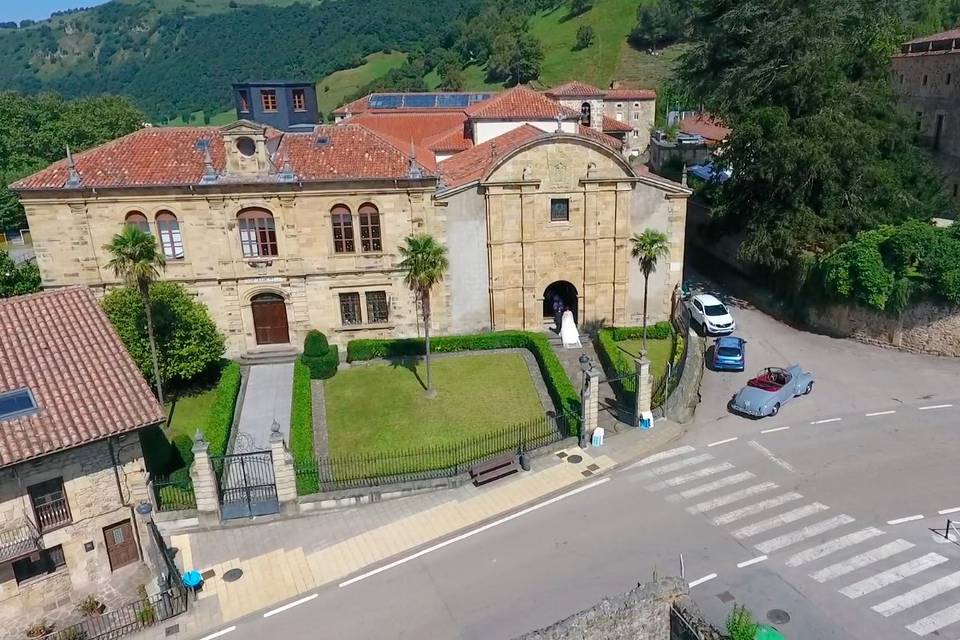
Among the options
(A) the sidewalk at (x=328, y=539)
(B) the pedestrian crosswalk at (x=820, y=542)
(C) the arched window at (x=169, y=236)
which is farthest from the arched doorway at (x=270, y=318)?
(B) the pedestrian crosswalk at (x=820, y=542)

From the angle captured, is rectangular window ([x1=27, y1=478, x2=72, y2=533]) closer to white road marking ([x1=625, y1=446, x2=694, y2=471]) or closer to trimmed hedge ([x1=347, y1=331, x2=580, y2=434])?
trimmed hedge ([x1=347, y1=331, x2=580, y2=434])

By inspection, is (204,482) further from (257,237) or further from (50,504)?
(257,237)

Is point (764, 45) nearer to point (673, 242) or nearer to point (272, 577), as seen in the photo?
point (673, 242)

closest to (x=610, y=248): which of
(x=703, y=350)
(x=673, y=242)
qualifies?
(x=673, y=242)

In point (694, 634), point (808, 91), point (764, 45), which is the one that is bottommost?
point (694, 634)

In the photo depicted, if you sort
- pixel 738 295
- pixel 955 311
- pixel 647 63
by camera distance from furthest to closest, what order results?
→ pixel 647 63 < pixel 738 295 < pixel 955 311

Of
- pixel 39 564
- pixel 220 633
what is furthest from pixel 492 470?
pixel 39 564

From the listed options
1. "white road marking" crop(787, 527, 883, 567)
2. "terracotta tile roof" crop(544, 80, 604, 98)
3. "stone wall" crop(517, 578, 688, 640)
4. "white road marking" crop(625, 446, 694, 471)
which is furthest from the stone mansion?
"terracotta tile roof" crop(544, 80, 604, 98)

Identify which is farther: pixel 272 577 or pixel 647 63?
pixel 647 63
